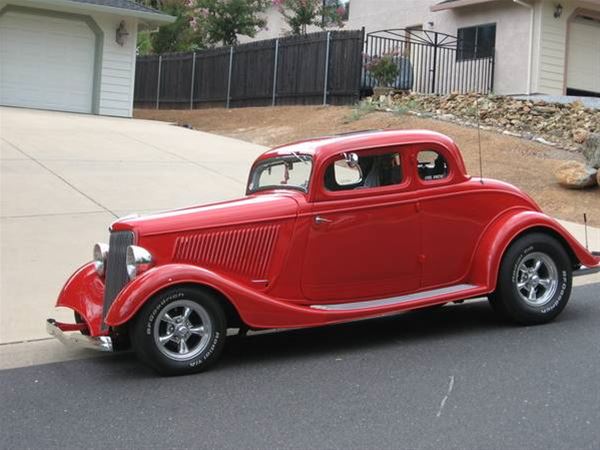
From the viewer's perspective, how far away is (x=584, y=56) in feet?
71.7

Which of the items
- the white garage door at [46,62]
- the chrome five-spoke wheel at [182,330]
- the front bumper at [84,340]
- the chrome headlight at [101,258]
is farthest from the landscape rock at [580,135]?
the white garage door at [46,62]

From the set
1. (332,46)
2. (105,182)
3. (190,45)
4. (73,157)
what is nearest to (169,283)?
(105,182)

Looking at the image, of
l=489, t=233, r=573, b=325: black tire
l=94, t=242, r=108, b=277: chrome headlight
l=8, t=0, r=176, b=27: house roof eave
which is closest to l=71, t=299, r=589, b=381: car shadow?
l=489, t=233, r=573, b=325: black tire

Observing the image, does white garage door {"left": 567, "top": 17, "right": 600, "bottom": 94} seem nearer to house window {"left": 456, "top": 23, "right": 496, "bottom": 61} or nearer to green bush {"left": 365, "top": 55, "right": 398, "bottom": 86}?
house window {"left": 456, "top": 23, "right": 496, "bottom": 61}

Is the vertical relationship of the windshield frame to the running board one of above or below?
above

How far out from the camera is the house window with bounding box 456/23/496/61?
71.4 ft

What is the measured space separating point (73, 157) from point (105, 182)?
2076mm

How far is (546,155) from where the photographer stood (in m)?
14.3

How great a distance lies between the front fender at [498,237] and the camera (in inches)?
242

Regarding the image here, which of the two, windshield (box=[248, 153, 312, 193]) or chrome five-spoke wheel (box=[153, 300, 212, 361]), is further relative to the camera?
windshield (box=[248, 153, 312, 193])

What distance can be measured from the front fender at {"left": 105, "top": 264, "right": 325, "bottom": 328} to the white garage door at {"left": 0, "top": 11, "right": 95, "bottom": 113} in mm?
16861

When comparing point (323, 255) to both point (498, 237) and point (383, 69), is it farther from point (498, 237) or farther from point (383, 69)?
point (383, 69)

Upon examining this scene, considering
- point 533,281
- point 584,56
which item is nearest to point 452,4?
point 584,56

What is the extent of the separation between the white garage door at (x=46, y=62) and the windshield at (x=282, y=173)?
51.2 feet
